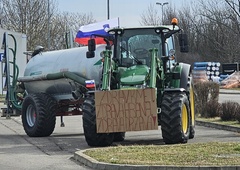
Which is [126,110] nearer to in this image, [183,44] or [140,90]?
[140,90]

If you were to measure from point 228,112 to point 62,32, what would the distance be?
40.9 m

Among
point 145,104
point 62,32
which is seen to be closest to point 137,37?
point 145,104

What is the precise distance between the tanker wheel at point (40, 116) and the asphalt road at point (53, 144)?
11.9 inches

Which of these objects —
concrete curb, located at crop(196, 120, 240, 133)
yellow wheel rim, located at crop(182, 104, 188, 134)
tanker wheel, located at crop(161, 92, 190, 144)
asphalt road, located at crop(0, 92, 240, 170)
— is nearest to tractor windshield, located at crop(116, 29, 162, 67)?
yellow wheel rim, located at crop(182, 104, 188, 134)

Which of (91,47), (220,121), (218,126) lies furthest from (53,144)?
(220,121)

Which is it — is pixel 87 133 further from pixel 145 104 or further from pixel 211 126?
pixel 211 126

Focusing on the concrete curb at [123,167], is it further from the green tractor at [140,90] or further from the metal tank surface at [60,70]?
the metal tank surface at [60,70]

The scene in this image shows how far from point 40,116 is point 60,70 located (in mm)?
1558

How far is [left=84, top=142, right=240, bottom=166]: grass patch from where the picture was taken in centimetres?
1222

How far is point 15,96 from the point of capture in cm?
2264

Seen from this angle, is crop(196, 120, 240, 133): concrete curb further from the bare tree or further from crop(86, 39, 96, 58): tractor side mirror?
the bare tree

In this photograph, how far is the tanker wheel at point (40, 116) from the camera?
64.3 ft

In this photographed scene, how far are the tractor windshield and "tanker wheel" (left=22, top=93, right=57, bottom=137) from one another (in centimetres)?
332

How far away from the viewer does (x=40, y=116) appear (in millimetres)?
19609
